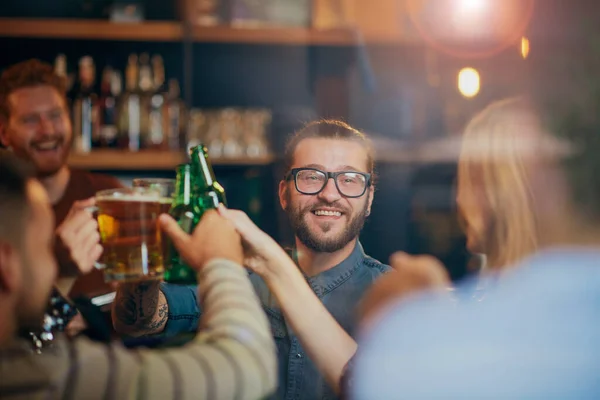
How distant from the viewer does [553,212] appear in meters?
0.91

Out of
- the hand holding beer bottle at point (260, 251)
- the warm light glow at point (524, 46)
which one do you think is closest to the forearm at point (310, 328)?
the hand holding beer bottle at point (260, 251)

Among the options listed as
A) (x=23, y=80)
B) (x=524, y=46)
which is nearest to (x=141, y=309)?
Result: (x=23, y=80)

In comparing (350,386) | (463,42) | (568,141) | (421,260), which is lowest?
(350,386)

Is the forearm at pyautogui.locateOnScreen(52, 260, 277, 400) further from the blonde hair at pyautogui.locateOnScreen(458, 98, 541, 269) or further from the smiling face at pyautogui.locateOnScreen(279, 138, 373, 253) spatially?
the blonde hair at pyautogui.locateOnScreen(458, 98, 541, 269)

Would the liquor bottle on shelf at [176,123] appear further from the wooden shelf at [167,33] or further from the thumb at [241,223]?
the thumb at [241,223]

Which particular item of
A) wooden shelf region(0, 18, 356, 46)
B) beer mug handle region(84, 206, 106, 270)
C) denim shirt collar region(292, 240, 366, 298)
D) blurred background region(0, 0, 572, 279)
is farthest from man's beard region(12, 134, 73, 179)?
wooden shelf region(0, 18, 356, 46)

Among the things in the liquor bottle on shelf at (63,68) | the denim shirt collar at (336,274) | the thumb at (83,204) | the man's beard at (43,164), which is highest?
the liquor bottle on shelf at (63,68)

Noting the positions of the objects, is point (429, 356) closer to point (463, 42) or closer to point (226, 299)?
point (226, 299)

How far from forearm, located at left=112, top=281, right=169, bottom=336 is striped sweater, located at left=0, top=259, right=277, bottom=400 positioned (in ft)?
0.40

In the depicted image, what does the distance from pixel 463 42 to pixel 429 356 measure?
3.81ft

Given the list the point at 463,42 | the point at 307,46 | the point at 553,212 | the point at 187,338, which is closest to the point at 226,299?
the point at 187,338

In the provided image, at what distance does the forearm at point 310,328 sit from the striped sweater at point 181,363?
0.21ft

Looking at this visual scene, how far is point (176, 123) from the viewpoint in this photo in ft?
6.37

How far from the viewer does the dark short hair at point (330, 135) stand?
0.77 m
